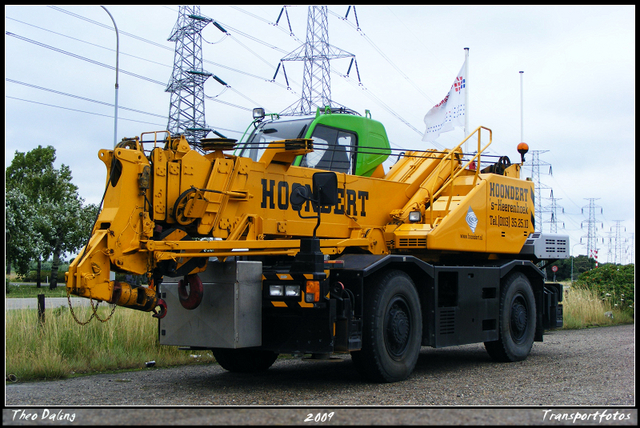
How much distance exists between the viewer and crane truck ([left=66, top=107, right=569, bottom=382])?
25.3 ft

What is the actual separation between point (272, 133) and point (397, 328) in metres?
3.43

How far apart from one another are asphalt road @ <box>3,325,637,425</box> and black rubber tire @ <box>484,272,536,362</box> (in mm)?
234

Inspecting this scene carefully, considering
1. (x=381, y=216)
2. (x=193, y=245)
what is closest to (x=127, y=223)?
(x=193, y=245)

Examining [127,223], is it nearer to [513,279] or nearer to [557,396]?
[557,396]

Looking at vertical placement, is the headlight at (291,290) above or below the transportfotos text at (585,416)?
above

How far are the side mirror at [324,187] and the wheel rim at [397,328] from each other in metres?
1.62

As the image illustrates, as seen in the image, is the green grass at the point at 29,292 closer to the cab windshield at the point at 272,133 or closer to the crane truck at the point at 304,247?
the cab windshield at the point at 272,133

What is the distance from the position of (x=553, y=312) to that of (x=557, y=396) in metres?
5.47

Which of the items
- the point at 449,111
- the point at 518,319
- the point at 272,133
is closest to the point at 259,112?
the point at 272,133

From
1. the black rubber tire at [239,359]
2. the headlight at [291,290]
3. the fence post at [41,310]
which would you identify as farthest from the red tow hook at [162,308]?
the fence post at [41,310]

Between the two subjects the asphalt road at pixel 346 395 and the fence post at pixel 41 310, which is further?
the fence post at pixel 41 310

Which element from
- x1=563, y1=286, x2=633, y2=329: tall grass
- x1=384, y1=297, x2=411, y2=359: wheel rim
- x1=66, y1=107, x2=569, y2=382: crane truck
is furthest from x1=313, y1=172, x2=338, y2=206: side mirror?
x1=563, y1=286, x2=633, y2=329: tall grass

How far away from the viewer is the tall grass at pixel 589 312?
18.9 m
